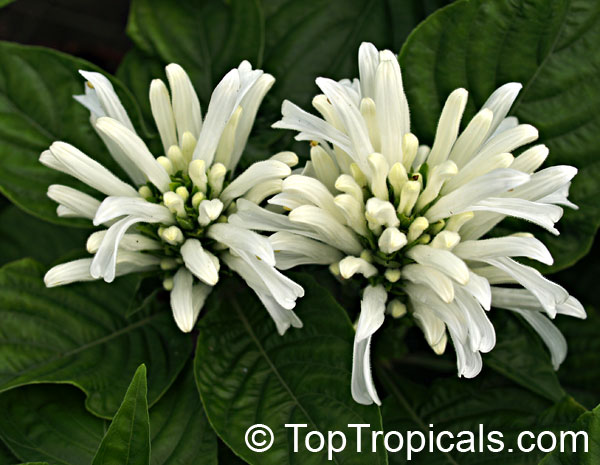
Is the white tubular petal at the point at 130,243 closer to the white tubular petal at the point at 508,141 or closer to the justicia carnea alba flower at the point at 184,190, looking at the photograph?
the justicia carnea alba flower at the point at 184,190

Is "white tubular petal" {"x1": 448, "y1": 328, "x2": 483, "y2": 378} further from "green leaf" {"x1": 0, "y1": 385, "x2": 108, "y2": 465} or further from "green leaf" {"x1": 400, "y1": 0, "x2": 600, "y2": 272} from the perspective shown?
"green leaf" {"x1": 0, "y1": 385, "x2": 108, "y2": 465}

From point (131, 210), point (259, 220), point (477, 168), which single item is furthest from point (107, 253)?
point (477, 168)

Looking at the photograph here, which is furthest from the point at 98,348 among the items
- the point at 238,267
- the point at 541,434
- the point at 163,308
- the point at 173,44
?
the point at 541,434

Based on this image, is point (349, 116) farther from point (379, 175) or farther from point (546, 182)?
point (546, 182)

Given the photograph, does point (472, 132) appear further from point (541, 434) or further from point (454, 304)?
point (541, 434)

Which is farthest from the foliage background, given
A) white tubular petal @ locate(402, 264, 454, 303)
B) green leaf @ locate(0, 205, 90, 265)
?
green leaf @ locate(0, 205, 90, 265)

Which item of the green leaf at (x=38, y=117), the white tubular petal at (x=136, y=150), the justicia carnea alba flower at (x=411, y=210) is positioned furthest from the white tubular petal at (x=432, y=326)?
the green leaf at (x=38, y=117)
